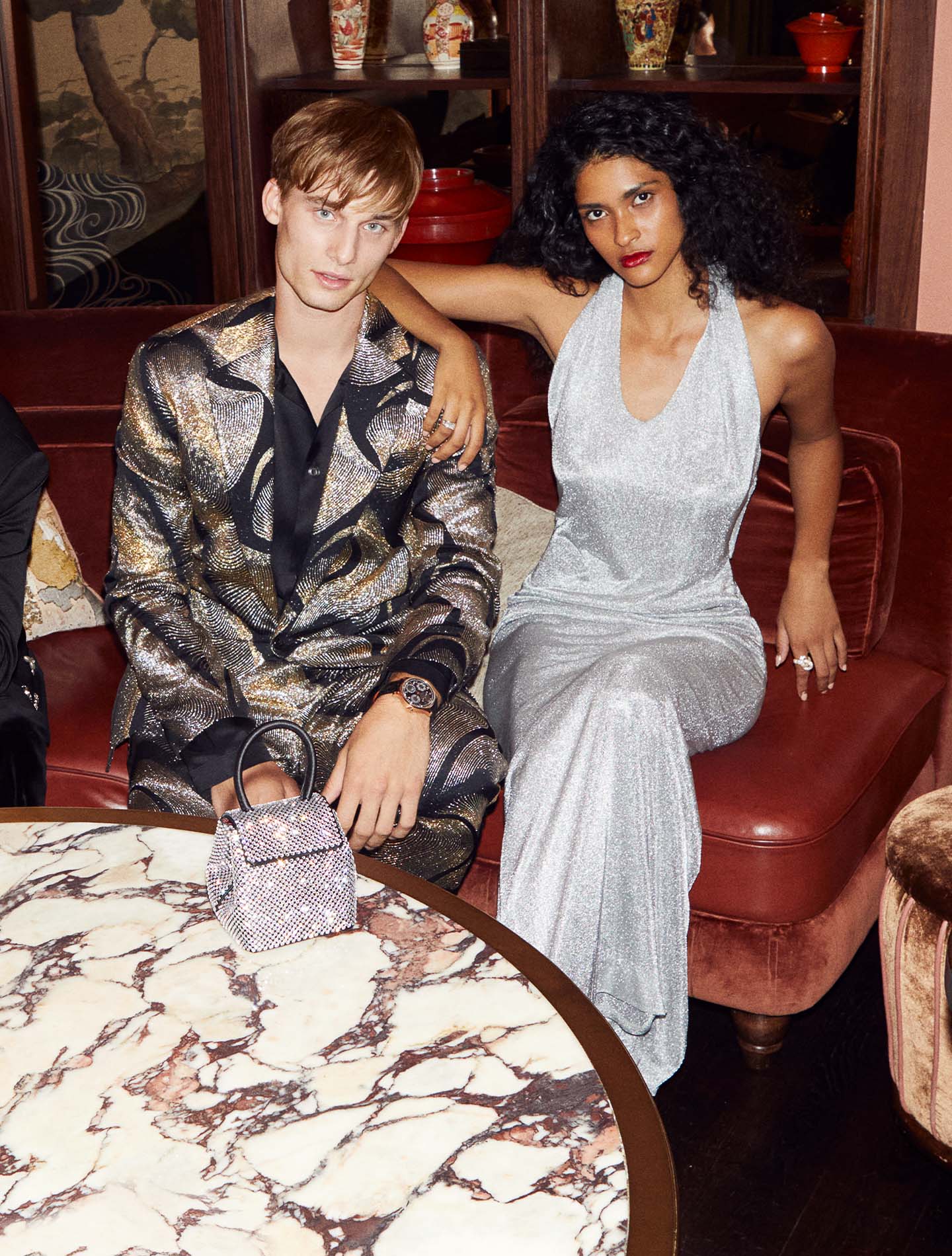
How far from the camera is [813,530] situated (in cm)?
231

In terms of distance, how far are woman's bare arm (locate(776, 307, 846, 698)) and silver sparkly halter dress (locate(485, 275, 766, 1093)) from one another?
8 centimetres

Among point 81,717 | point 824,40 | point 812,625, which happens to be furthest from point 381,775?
point 824,40

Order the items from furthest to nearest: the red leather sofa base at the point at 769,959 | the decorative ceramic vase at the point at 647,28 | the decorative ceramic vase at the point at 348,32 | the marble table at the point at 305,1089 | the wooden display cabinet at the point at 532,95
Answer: the decorative ceramic vase at the point at 348,32
the decorative ceramic vase at the point at 647,28
the wooden display cabinet at the point at 532,95
the red leather sofa base at the point at 769,959
the marble table at the point at 305,1089

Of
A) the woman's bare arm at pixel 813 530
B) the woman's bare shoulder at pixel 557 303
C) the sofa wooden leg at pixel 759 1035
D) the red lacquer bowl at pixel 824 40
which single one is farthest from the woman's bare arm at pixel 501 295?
the sofa wooden leg at pixel 759 1035

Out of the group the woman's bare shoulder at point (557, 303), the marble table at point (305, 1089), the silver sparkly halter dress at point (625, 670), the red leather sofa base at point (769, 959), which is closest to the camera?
the marble table at point (305, 1089)

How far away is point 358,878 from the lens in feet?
4.83

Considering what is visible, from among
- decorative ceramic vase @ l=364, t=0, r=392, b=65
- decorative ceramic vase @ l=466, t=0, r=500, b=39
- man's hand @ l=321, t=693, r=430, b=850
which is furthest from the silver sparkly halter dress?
decorative ceramic vase @ l=364, t=0, r=392, b=65

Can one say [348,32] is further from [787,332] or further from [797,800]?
[797,800]

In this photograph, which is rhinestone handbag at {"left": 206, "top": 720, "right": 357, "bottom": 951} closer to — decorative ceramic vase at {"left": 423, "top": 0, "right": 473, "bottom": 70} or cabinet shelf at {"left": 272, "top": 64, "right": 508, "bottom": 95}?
cabinet shelf at {"left": 272, "top": 64, "right": 508, "bottom": 95}

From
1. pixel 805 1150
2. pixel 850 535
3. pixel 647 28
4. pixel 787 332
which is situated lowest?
pixel 805 1150

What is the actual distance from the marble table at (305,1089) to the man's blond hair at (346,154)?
3.03 ft

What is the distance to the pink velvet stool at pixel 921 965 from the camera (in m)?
1.89

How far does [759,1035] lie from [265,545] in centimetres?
110

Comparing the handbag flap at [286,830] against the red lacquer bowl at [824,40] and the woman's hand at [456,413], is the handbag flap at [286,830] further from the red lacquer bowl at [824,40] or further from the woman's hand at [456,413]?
the red lacquer bowl at [824,40]
